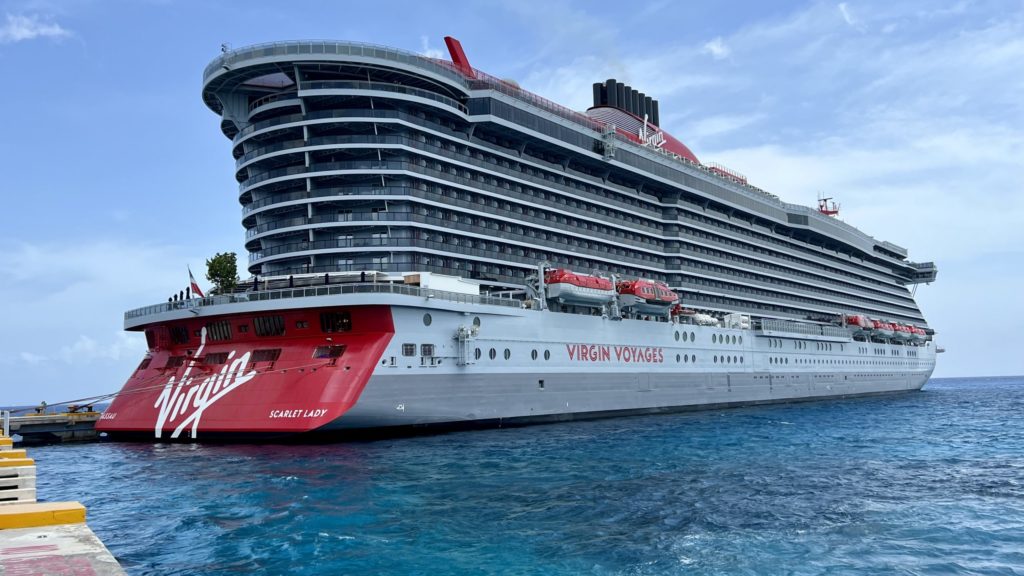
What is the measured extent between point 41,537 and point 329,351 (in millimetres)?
20763

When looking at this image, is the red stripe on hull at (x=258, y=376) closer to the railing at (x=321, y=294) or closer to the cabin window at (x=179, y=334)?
the cabin window at (x=179, y=334)

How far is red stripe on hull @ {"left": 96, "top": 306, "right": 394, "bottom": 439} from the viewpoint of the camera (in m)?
27.3

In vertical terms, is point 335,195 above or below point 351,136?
below

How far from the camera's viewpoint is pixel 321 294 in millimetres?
28531

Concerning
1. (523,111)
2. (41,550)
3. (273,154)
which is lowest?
(41,550)

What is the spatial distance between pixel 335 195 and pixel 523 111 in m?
13.6

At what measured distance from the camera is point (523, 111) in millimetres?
42469

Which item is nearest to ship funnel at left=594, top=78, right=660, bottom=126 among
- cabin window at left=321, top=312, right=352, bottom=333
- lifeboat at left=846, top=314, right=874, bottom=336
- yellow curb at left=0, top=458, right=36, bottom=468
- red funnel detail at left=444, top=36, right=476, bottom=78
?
red funnel detail at left=444, top=36, right=476, bottom=78

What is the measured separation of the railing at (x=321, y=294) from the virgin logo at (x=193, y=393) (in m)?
2.41

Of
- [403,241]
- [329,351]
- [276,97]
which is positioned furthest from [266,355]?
[276,97]

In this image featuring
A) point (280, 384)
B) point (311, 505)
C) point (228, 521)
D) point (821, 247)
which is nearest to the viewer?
point (228, 521)

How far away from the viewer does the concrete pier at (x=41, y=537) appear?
679 cm

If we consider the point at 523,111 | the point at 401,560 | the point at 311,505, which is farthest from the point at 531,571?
the point at 523,111

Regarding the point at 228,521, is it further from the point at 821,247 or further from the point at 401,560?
the point at 821,247
